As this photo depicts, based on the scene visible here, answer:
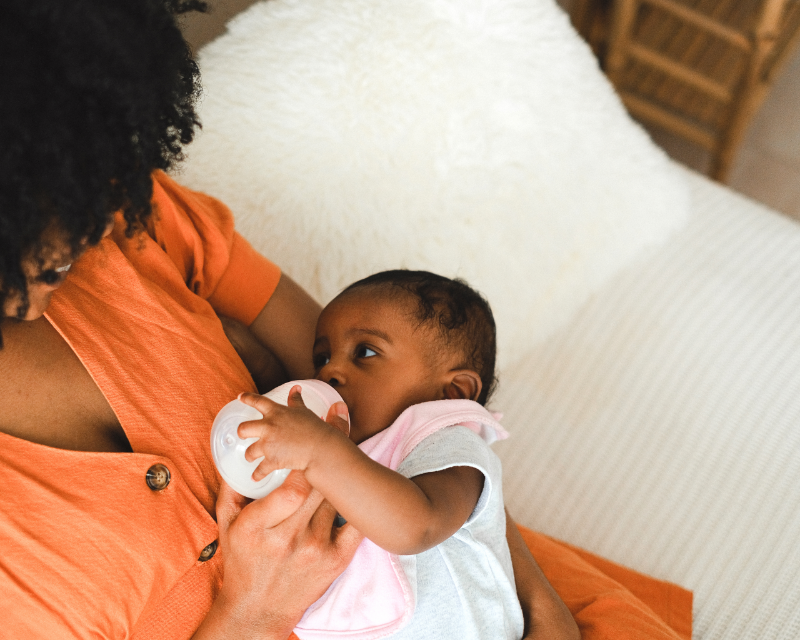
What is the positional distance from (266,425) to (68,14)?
0.40m

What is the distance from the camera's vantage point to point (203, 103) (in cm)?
121

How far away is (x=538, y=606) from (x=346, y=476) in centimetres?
41

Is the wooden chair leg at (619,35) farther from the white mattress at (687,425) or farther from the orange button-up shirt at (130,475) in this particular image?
the orange button-up shirt at (130,475)

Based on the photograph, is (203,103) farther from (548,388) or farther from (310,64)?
(548,388)

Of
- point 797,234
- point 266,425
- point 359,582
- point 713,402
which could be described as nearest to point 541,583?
point 359,582

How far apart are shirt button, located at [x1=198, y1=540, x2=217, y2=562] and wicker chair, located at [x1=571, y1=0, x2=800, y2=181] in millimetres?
2092

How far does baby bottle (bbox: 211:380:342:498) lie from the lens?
0.72 meters

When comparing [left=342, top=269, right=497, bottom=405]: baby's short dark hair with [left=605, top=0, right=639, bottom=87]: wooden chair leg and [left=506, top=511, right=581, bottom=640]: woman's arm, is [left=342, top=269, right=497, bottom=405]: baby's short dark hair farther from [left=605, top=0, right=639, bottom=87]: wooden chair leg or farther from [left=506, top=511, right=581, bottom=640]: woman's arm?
[left=605, top=0, right=639, bottom=87]: wooden chair leg

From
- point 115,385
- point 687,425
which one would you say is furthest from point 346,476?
point 687,425

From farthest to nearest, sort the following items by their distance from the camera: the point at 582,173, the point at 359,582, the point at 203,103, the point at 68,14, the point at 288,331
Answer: the point at 582,173
the point at 203,103
the point at 288,331
the point at 359,582
the point at 68,14

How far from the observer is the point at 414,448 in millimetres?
846

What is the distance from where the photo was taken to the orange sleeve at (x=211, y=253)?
37.9 inches

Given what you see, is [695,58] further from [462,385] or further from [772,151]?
[462,385]

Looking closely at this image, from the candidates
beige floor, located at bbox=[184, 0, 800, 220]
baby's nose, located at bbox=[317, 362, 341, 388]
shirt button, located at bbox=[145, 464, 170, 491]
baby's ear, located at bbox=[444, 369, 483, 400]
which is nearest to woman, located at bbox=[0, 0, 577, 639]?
shirt button, located at bbox=[145, 464, 170, 491]
